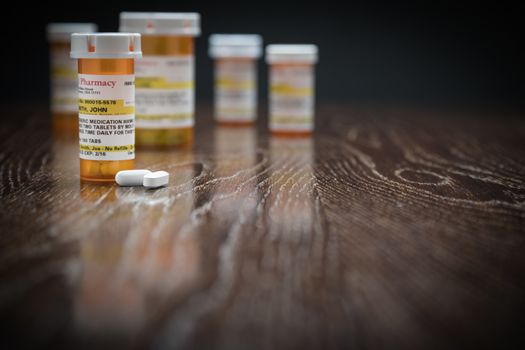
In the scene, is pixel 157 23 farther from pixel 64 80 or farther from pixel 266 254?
pixel 266 254

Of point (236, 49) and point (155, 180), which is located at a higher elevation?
point (236, 49)

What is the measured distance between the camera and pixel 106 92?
1295 millimetres

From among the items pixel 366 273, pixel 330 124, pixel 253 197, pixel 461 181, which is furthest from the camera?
pixel 330 124

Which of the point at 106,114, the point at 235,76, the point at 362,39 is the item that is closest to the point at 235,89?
the point at 235,76

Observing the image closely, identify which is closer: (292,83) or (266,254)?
(266,254)

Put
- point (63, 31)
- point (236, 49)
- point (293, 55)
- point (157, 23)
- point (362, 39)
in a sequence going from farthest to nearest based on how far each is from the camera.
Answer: point (362, 39) → point (236, 49) → point (63, 31) → point (293, 55) → point (157, 23)

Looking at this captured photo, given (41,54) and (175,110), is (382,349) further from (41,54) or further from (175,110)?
(41,54)

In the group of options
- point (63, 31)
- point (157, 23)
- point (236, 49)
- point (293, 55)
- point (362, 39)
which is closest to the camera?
point (157, 23)

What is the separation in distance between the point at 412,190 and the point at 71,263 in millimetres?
652

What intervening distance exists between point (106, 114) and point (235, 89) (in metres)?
1.00

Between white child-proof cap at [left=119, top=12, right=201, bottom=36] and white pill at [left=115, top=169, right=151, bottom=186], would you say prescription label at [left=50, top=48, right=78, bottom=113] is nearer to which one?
white child-proof cap at [left=119, top=12, right=201, bottom=36]

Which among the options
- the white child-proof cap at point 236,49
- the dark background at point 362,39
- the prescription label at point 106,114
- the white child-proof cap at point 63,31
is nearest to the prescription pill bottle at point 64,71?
the white child-proof cap at point 63,31

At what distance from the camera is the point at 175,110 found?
1751 mm

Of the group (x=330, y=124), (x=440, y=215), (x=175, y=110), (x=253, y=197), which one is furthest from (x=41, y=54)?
(x=440, y=215)
